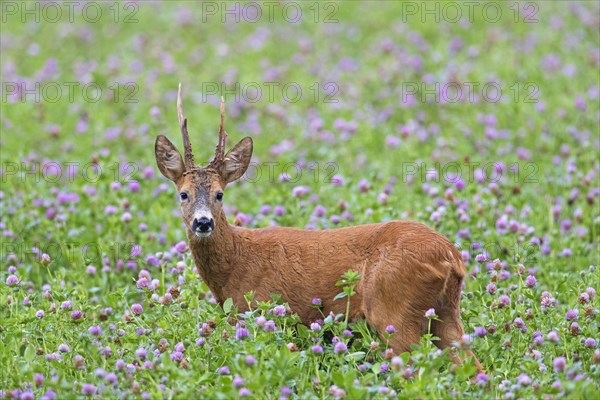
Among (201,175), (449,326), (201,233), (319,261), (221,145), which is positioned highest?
(221,145)

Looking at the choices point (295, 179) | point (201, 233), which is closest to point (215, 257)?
point (201, 233)

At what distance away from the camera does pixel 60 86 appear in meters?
12.0

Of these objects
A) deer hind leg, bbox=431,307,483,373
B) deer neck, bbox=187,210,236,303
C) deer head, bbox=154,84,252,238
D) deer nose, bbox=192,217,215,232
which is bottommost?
deer hind leg, bbox=431,307,483,373

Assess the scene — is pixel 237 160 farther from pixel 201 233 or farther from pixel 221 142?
pixel 201 233

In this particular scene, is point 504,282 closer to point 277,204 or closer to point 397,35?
point 277,204

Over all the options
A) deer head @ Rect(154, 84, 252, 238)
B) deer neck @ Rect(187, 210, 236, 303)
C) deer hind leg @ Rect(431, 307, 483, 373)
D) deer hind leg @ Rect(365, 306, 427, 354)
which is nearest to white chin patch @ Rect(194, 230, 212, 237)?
deer head @ Rect(154, 84, 252, 238)

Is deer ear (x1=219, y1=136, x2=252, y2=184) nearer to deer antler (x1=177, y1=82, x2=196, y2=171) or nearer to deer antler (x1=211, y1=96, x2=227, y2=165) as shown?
deer antler (x1=211, y1=96, x2=227, y2=165)

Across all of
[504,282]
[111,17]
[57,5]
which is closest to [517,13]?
[111,17]

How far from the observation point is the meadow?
5125 mm

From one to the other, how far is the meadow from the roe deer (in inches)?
5.8

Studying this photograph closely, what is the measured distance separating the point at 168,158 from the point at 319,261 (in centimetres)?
112

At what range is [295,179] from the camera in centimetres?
894

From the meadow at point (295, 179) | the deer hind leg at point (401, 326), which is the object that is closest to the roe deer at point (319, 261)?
the deer hind leg at point (401, 326)

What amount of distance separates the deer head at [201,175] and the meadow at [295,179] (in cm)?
37
